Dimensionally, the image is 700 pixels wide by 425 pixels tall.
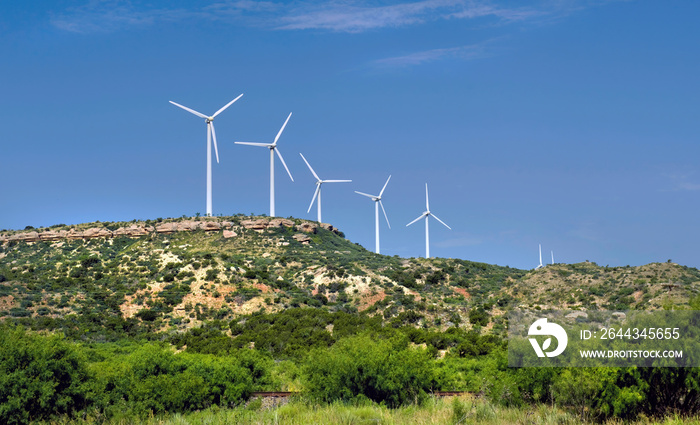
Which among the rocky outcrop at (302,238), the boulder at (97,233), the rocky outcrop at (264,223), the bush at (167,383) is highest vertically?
the rocky outcrop at (264,223)

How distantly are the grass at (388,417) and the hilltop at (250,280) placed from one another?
4339cm

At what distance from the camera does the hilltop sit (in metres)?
81.6

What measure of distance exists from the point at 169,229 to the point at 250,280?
29.7 m

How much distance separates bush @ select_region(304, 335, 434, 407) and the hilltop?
1501 inches

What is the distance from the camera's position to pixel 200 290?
90.1 meters

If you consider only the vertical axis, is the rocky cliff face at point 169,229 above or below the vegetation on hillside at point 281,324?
above

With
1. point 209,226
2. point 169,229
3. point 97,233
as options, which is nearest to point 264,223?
point 209,226

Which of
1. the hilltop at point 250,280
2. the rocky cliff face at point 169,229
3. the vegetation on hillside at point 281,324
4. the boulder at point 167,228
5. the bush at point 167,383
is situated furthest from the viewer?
the rocky cliff face at point 169,229

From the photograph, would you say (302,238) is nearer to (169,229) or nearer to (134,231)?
(169,229)

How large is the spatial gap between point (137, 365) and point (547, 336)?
19.7 m

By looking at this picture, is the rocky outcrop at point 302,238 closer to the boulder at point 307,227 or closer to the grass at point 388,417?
the boulder at point 307,227

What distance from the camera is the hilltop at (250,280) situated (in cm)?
8156

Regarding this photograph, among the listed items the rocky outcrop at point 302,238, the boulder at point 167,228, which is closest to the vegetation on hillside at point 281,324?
the rocky outcrop at point 302,238

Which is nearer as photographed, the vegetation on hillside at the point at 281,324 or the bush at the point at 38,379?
the bush at the point at 38,379
